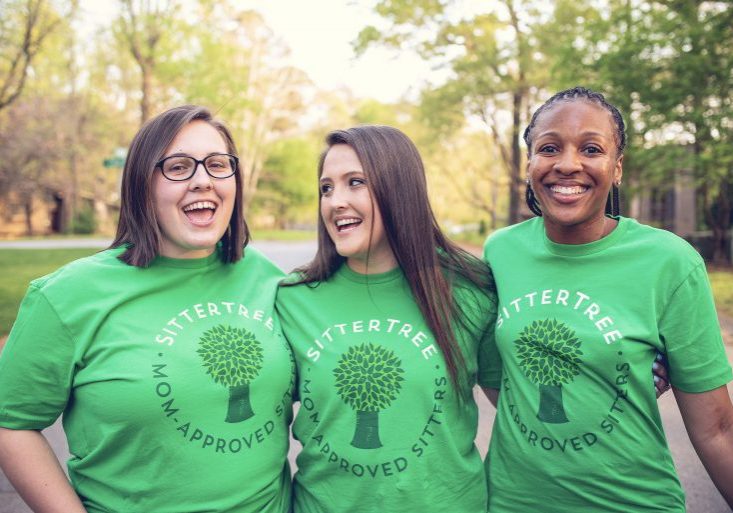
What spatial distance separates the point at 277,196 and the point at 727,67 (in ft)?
145

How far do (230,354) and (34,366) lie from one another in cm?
60

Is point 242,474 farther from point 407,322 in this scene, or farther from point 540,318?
point 540,318

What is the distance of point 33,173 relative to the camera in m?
38.2

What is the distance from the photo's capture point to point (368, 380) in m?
2.08

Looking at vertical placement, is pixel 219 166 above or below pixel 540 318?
above

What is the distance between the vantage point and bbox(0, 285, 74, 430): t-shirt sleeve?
184 cm

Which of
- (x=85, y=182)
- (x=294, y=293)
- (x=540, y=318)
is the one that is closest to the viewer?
(x=540, y=318)

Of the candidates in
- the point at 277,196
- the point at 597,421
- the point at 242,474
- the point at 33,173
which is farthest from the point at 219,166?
the point at 277,196

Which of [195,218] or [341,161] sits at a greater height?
[341,161]

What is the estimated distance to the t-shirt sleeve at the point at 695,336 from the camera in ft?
6.09

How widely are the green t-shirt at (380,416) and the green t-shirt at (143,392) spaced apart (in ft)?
0.50

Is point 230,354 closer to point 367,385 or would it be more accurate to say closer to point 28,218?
point 367,385

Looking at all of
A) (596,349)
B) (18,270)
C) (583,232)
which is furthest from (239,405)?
(18,270)

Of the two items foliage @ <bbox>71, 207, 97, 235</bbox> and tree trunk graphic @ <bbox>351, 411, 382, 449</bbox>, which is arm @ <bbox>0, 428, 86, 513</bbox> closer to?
tree trunk graphic @ <bbox>351, 411, 382, 449</bbox>
